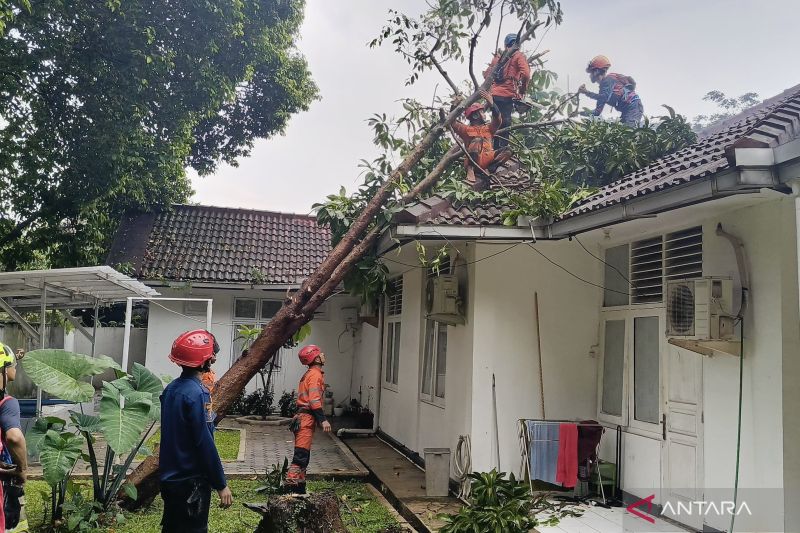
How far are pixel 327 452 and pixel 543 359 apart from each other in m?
4.81

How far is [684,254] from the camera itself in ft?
20.5

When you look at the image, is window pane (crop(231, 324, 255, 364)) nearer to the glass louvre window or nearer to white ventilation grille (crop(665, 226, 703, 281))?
the glass louvre window

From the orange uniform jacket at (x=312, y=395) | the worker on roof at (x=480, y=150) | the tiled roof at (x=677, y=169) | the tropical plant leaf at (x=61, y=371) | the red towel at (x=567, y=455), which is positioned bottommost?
the red towel at (x=567, y=455)

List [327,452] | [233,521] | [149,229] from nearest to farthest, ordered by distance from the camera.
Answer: [233,521] → [327,452] → [149,229]

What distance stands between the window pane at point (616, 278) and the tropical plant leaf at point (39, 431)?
604 cm

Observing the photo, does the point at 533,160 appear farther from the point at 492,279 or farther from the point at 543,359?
the point at 543,359

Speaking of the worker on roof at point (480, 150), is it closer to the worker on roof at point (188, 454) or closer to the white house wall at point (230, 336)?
the worker on roof at point (188, 454)

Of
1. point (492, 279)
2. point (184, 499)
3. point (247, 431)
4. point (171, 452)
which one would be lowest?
point (247, 431)

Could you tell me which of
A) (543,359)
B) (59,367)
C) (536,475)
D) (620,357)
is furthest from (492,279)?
(59,367)

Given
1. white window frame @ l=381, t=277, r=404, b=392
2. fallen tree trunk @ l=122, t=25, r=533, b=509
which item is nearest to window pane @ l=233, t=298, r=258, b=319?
white window frame @ l=381, t=277, r=404, b=392

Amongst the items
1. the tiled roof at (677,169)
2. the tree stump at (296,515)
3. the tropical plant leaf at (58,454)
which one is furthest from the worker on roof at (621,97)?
the tropical plant leaf at (58,454)

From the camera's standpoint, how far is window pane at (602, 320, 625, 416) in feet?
23.7

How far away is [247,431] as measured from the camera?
12.8 metres

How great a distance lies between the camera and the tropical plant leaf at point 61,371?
5891mm
